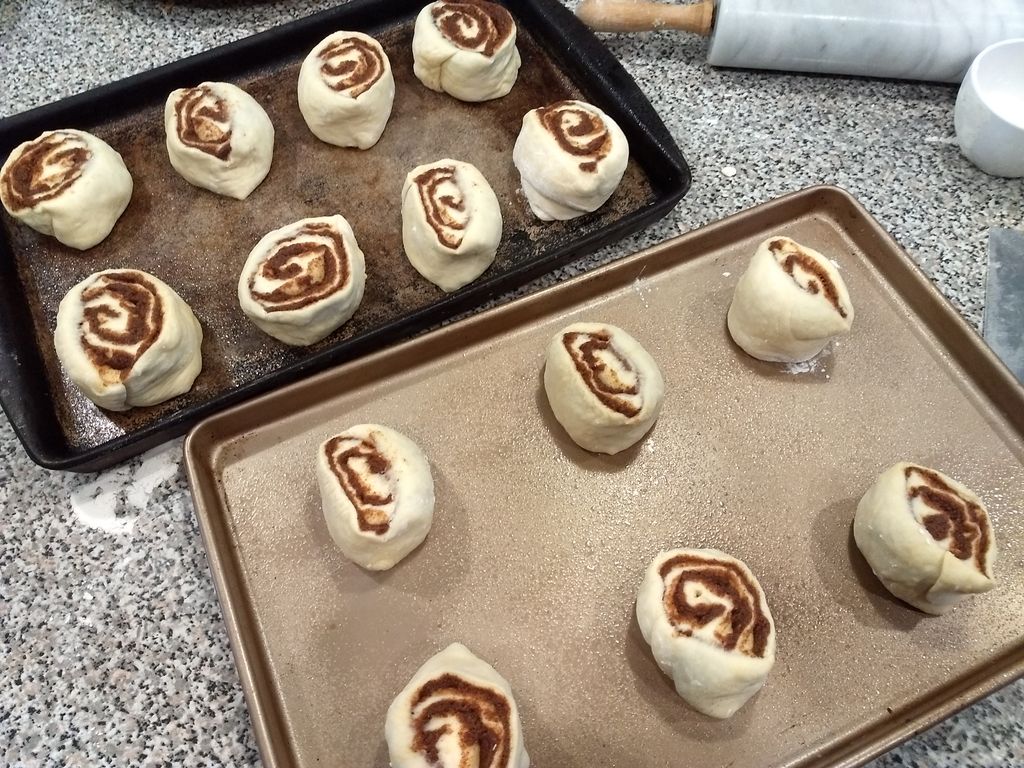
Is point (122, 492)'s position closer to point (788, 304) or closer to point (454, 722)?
point (454, 722)

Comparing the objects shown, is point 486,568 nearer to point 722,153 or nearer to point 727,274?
point 727,274

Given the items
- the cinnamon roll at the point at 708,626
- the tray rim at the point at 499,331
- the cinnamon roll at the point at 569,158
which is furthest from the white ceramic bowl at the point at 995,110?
the cinnamon roll at the point at 708,626

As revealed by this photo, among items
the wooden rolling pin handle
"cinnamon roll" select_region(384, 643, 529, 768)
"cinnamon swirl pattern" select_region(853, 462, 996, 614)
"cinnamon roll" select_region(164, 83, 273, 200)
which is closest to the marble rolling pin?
the wooden rolling pin handle

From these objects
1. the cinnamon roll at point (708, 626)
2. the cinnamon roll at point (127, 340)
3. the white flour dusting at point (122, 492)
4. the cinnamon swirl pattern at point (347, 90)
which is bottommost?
the white flour dusting at point (122, 492)

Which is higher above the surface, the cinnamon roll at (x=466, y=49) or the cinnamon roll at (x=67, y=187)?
the cinnamon roll at (x=466, y=49)

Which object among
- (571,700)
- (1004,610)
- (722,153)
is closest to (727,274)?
(722,153)

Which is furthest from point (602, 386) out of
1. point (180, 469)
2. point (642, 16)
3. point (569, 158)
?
point (642, 16)

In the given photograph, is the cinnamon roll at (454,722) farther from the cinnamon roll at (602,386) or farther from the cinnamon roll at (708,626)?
the cinnamon roll at (602,386)
